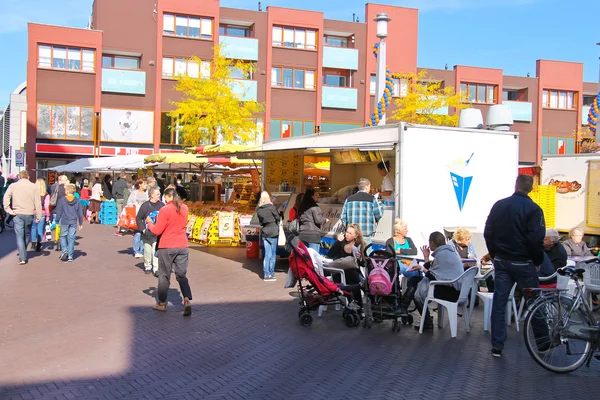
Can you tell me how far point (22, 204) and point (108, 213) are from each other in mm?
12529

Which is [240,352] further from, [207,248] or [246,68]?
[246,68]

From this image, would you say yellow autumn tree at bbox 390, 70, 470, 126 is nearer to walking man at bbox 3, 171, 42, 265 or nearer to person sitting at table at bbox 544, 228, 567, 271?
walking man at bbox 3, 171, 42, 265

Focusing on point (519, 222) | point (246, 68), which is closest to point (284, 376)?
point (519, 222)

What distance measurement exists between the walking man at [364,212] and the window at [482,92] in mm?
37957

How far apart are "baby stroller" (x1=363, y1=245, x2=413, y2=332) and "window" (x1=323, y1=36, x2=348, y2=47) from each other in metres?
36.8

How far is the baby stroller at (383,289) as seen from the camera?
765cm

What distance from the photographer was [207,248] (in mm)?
16594

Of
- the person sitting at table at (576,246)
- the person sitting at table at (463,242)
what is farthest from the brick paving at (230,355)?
the person sitting at table at (576,246)

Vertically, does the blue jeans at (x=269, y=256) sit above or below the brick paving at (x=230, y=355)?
above

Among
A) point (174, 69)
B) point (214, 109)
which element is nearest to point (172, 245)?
point (214, 109)

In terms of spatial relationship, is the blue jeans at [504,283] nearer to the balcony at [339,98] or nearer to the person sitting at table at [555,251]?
the person sitting at table at [555,251]

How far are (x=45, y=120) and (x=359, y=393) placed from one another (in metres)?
34.6

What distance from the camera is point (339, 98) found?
41281 mm

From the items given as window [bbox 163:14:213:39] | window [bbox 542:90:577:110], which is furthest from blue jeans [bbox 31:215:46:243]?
window [bbox 542:90:577:110]
